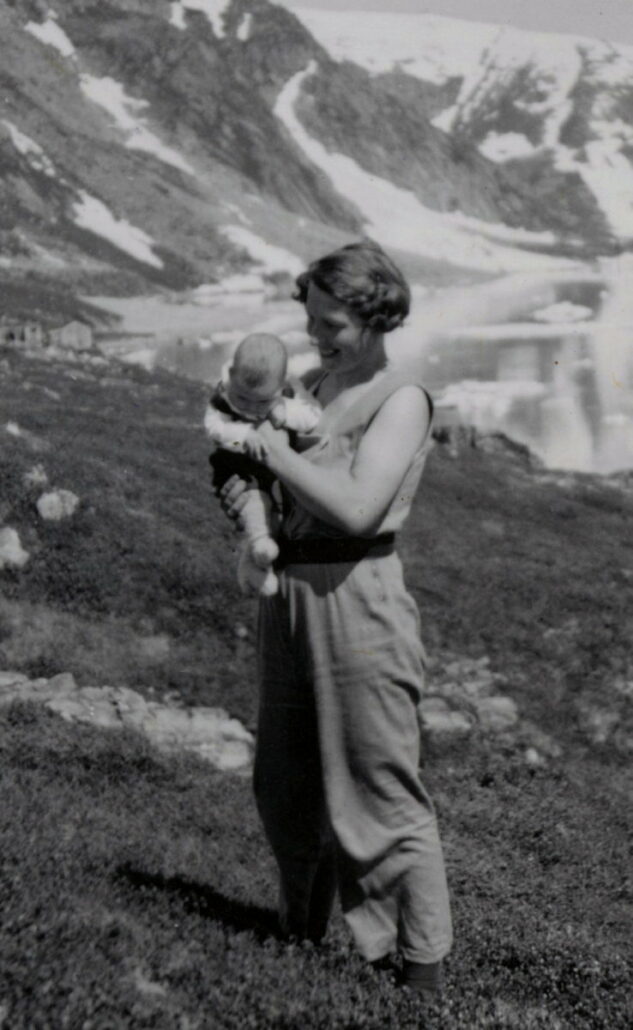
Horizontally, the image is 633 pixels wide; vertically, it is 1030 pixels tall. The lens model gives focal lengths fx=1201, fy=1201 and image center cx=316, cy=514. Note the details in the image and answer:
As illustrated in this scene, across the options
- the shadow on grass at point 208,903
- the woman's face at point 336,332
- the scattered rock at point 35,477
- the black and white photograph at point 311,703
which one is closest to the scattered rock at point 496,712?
the black and white photograph at point 311,703

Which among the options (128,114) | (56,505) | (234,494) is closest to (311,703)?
(234,494)

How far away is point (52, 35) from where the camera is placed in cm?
16062

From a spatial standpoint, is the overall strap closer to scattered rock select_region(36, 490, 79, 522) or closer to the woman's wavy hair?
the woman's wavy hair

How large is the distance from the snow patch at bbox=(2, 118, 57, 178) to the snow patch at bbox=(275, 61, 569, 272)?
2813 inches

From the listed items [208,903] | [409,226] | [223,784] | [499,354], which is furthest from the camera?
[409,226]

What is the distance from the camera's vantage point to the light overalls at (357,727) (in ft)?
13.5

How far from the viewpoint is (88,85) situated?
502 ft

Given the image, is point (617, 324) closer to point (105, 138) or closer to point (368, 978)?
point (105, 138)

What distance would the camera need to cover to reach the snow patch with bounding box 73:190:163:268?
10019 cm

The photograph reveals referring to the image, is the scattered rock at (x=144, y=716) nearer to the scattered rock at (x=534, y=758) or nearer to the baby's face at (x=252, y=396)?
the scattered rock at (x=534, y=758)

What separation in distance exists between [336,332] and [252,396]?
14.9 inches

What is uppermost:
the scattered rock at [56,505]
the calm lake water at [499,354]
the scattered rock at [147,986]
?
the scattered rock at [147,986]

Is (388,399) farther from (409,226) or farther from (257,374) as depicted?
(409,226)

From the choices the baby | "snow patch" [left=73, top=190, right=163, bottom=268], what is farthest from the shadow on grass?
"snow patch" [left=73, top=190, right=163, bottom=268]
